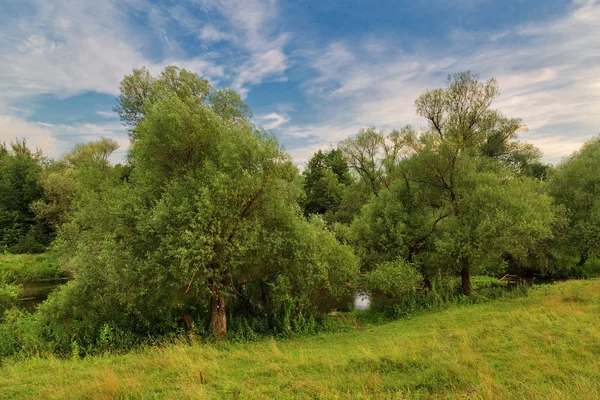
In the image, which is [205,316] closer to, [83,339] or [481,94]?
[83,339]

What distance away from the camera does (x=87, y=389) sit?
679 centimetres

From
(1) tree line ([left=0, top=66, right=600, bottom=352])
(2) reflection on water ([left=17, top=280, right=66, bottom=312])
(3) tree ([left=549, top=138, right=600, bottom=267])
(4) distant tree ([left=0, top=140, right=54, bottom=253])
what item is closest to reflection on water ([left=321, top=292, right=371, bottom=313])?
(1) tree line ([left=0, top=66, right=600, bottom=352])

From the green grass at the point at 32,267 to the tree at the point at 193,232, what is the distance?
79.1 ft

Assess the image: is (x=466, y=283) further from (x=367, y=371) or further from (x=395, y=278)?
(x=367, y=371)

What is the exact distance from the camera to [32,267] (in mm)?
31969

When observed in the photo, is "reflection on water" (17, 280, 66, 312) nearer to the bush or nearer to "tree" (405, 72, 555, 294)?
the bush

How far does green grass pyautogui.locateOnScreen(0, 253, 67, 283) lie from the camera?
2997 centimetres

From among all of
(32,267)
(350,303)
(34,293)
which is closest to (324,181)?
(350,303)

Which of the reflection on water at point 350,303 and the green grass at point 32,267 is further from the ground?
the green grass at point 32,267

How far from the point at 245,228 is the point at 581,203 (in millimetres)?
30510

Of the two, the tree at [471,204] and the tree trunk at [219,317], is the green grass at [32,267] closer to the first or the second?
the tree trunk at [219,317]

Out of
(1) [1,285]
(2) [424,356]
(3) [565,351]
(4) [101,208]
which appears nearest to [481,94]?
(3) [565,351]

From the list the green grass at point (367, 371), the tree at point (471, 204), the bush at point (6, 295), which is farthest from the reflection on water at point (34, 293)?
the tree at point (471, 204)

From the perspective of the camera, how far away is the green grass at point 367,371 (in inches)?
249
